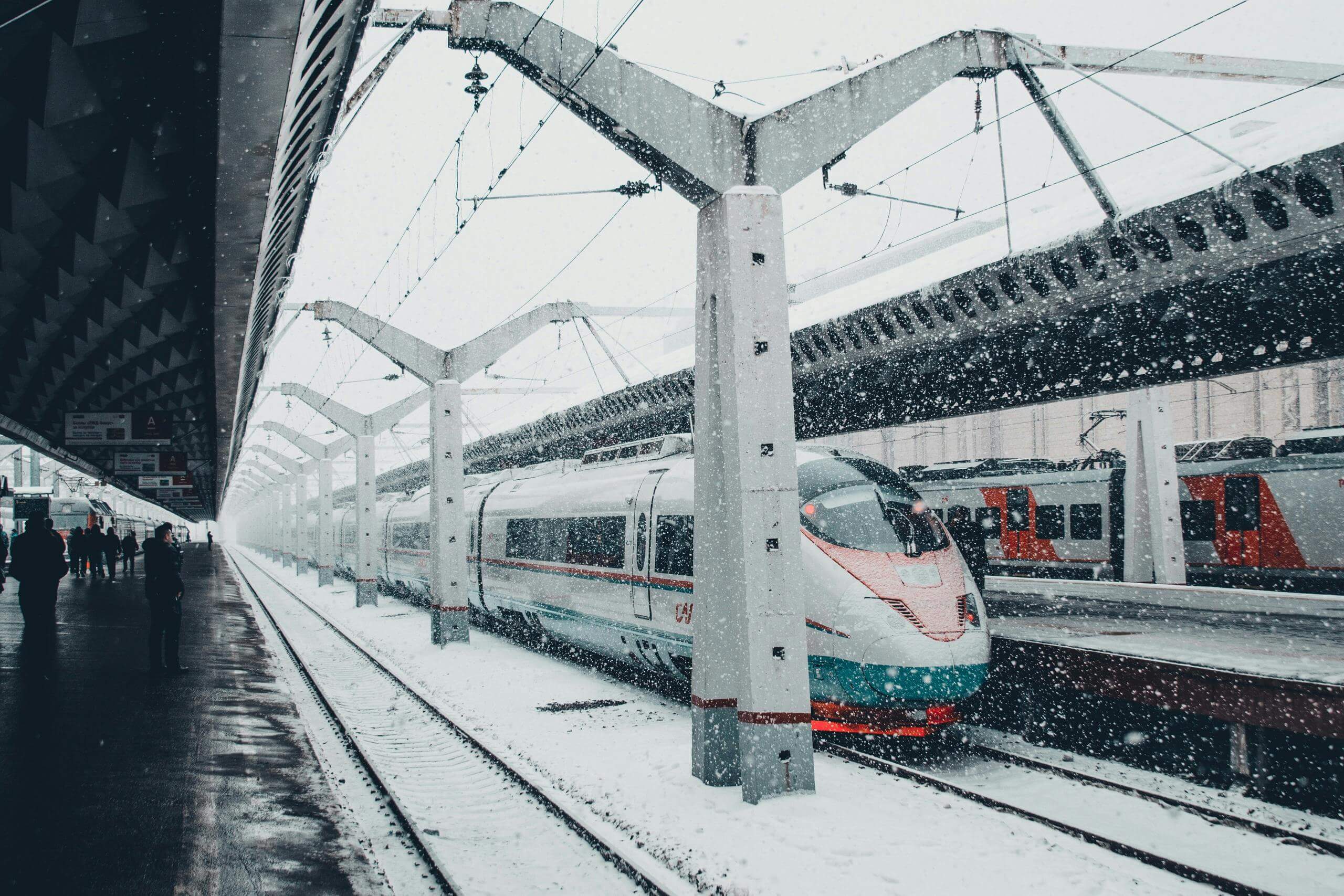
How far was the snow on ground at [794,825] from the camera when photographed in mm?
5250

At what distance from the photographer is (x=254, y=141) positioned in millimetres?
5668

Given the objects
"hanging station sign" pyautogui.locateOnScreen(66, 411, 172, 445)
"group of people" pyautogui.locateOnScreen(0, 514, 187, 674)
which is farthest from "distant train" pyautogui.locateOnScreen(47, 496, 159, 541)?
Answer: "group of people" pyautogui.locateOnScreen(0, 514, 187, 674)

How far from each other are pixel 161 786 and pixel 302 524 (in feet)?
142

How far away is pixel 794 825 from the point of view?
20.3 feet

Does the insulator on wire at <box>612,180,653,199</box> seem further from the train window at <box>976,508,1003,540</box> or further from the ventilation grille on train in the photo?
the train window at <box>976,508,1003,540</box>

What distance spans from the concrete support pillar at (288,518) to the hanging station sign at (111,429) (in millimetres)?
37241

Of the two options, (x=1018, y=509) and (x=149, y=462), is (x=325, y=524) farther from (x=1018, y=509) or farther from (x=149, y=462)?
(x=1018, y=509)

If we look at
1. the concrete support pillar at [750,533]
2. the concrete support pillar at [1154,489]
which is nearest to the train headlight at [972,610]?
the concrete support pillar at [750,533]

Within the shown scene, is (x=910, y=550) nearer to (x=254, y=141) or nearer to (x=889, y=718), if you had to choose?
(x=889, y=718)

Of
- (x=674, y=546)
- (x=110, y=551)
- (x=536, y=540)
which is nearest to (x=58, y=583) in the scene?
(x=536, y=540)

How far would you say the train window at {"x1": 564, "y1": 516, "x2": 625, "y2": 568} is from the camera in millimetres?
11172

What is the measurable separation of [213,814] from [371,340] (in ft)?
37.8

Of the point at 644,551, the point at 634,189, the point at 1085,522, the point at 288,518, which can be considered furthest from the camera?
the point at 288,518

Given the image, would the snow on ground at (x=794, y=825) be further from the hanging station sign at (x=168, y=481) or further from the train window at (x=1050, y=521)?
the hanging station sign at (x=168, y=481)
